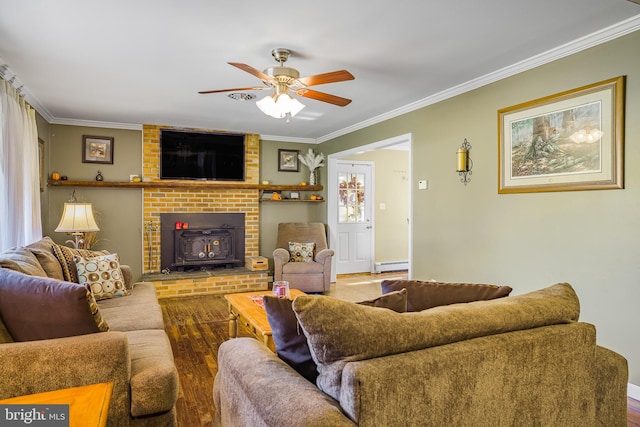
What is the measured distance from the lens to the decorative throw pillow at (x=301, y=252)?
19.1 feet

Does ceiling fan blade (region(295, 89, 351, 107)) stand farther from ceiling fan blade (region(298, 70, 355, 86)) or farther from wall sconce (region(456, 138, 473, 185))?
wall sconce (region(456, 138, 473, 185))

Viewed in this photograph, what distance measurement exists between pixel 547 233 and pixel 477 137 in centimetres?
109

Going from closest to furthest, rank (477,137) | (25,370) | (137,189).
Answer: (25,370), (477,137), (137,189)

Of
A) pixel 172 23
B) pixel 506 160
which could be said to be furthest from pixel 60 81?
pixel 506 160

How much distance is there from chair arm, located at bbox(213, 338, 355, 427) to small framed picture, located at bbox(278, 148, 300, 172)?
512 centimetres

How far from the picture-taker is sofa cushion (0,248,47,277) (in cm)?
210

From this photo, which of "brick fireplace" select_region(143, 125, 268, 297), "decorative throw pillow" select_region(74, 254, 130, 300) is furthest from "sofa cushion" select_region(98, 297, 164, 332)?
"brick fireplace" select_region(143, 125, 268, 297)

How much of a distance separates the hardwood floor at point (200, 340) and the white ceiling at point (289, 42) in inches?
93.8

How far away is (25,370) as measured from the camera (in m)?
1.57

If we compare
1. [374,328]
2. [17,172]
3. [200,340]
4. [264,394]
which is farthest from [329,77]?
[17,172]

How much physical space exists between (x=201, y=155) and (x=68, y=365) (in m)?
4.63

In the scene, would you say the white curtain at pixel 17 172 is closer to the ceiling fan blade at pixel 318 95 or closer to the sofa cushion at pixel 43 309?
the sofa cushion at pixel 43 309

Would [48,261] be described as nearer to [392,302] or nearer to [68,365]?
[68,365]

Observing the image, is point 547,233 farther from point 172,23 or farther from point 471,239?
point 172,23
